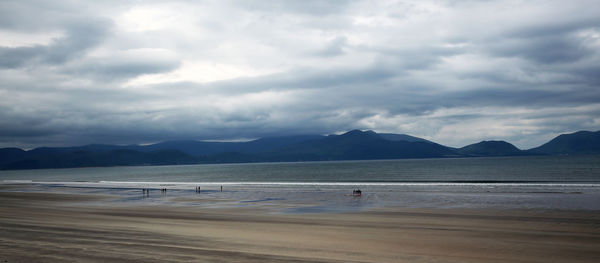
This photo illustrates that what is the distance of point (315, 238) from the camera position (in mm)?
17297

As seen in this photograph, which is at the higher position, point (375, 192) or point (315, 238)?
point (315, 238)

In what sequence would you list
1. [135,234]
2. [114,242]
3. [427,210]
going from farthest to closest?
[427,210] < [135,234] < [114,242]

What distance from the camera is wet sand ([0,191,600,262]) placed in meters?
13.6

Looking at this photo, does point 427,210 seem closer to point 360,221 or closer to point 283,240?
point 360,221

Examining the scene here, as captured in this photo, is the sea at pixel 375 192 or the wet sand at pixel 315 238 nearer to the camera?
the wet sand at pixel 315 238

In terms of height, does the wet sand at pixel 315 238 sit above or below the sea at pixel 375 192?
above

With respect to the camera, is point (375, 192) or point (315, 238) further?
point (375, 192)

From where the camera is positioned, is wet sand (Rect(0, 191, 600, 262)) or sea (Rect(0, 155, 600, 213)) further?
sea (Rect(0, 155, 600, 213))

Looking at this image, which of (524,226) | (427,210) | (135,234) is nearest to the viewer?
(135,234)

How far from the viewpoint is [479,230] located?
19.3 meters

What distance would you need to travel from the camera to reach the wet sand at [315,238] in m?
→ 13.6

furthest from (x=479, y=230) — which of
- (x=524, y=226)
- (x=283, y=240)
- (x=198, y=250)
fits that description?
(x=198, y=250)

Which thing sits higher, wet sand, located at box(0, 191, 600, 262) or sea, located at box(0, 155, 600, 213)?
wet sand, located at box(0, 191, 600, 262)

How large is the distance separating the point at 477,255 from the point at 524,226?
8022mm
